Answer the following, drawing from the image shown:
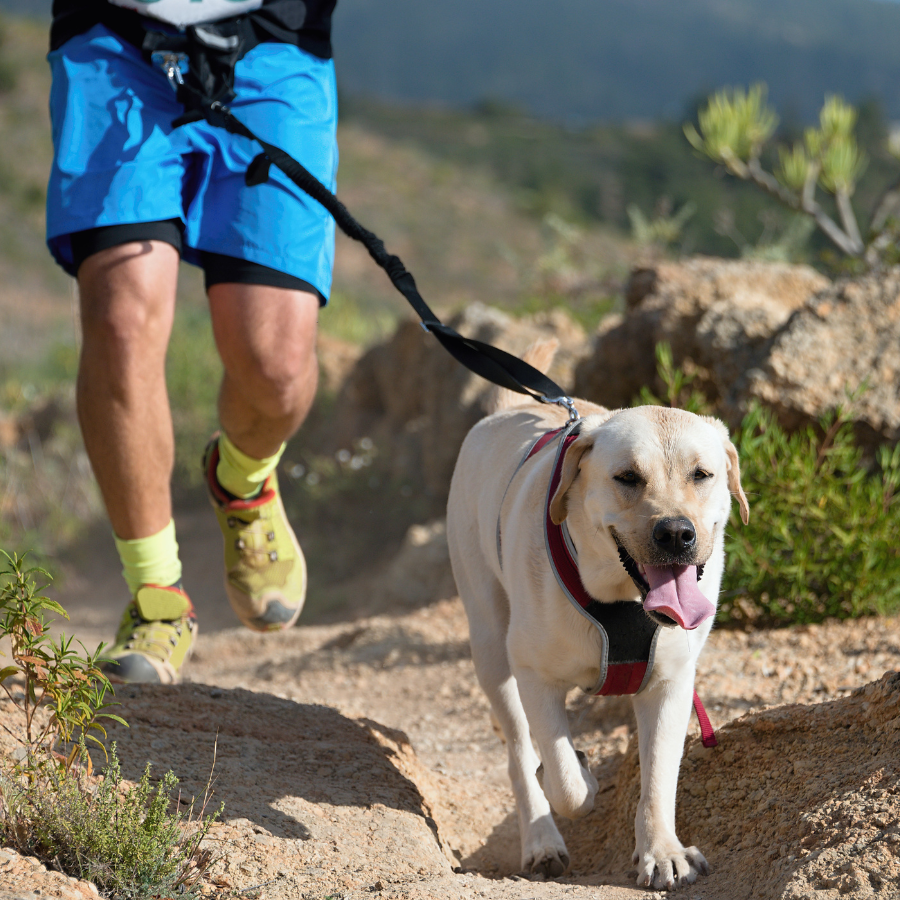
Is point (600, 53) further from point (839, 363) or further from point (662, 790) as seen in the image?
point (662, 790)

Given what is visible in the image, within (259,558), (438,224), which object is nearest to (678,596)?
(259,558)

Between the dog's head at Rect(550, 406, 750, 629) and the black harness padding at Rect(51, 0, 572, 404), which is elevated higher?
the black harness padding at Rect(51, 0, 572, 404)

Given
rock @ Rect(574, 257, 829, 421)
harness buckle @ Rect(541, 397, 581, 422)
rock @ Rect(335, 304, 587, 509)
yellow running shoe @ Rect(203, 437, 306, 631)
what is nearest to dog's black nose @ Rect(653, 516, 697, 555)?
harness buckle @ Rect(541, 397, 581, 422)

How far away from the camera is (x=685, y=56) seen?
140500mm

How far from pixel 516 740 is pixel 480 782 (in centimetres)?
60

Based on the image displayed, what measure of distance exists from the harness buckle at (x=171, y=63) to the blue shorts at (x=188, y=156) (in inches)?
2.1

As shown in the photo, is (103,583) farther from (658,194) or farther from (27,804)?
(658,194)

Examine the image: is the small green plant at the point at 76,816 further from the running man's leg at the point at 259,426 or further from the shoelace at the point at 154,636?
the running man's leg at the point at 259,426

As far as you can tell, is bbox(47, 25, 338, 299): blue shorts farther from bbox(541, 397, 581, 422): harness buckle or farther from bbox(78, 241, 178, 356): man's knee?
bbox(541, 397, 581, 422): harness buckle

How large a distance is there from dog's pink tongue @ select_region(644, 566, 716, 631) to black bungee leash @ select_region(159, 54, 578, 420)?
0.84 m

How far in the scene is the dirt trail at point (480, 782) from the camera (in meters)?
2.05

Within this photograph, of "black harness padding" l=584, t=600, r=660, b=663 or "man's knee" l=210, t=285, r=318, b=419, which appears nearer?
"black harness padding" l=584, t=600, r=660, b=663

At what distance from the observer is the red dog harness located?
A: 2.26m

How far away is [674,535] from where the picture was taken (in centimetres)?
207
